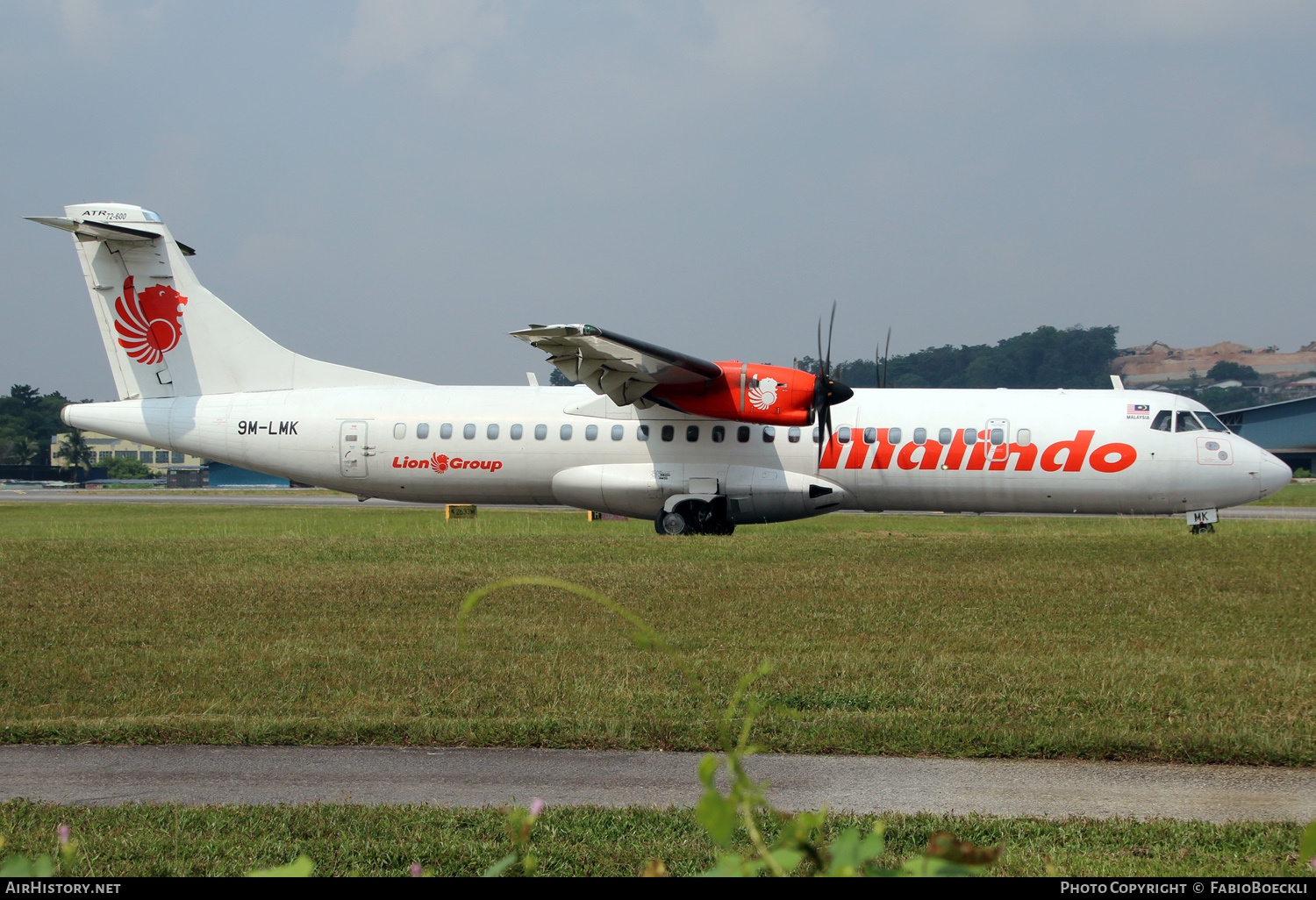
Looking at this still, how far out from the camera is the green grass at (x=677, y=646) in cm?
712

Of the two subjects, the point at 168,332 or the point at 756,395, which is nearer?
the point at 756,395

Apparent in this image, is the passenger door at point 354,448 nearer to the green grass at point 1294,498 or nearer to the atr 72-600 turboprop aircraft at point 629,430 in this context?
the atr 72-600 turboprop aircraft at point 629,430

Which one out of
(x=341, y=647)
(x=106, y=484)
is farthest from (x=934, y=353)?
(x=341, y=647)

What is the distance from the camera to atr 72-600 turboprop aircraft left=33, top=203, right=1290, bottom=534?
2158 centimetres

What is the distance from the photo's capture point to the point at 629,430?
2327cm

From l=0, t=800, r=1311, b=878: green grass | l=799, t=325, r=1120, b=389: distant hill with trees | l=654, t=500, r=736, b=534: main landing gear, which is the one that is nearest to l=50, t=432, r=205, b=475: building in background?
l=799, t=325, r=1120, b=389: distant hill with trees

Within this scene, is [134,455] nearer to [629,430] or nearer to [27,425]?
[27,425]

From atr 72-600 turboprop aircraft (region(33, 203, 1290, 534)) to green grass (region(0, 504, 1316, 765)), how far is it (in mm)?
3541

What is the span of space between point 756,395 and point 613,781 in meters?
15.8

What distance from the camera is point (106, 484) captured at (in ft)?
290

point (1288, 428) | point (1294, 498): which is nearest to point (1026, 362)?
point (1288, 428)

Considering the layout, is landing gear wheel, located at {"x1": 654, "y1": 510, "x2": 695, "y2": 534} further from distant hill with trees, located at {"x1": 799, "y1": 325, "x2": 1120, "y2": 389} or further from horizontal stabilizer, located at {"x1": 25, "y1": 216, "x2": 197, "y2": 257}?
distant hill with trees, located at {"x1": 799, "y1": 325, "x2": 1120, "y2": 389}

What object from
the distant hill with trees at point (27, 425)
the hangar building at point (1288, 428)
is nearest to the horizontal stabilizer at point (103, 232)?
the hangar building at point (1288, 428)
